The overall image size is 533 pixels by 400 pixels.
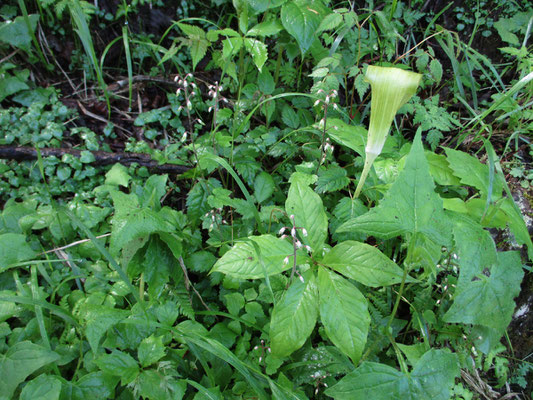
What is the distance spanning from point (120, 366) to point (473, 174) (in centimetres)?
182

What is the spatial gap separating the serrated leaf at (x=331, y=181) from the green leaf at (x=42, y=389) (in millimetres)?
1485

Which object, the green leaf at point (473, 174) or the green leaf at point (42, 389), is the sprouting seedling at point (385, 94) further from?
the green leaf at point (42, 389)

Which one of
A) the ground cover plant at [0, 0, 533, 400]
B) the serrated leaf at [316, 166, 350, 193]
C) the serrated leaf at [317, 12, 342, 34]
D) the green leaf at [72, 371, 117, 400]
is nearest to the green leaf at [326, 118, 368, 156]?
the ground cover plant at [0, 0, 533, 400]

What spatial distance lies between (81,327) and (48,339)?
0.15m

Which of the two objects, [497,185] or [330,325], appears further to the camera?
[497,185]

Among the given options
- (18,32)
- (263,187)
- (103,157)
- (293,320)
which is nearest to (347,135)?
(263,187)

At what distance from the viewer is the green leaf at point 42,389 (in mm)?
1331

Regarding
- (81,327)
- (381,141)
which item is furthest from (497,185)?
(81,327)

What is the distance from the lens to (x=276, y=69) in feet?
8.38

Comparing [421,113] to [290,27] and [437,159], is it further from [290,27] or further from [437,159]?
[290,27]

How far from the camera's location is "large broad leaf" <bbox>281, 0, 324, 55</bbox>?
207 centimetres

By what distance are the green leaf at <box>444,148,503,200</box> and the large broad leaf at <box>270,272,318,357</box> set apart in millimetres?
906

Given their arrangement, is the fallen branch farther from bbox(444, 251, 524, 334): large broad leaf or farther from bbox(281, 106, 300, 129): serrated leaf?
→ bbox(444, 251, 524, 334): large broad leaf

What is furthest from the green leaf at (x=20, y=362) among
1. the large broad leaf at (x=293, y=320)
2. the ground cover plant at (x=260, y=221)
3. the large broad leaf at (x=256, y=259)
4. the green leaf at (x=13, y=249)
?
the large broad leaf at (x=293, y=320)
